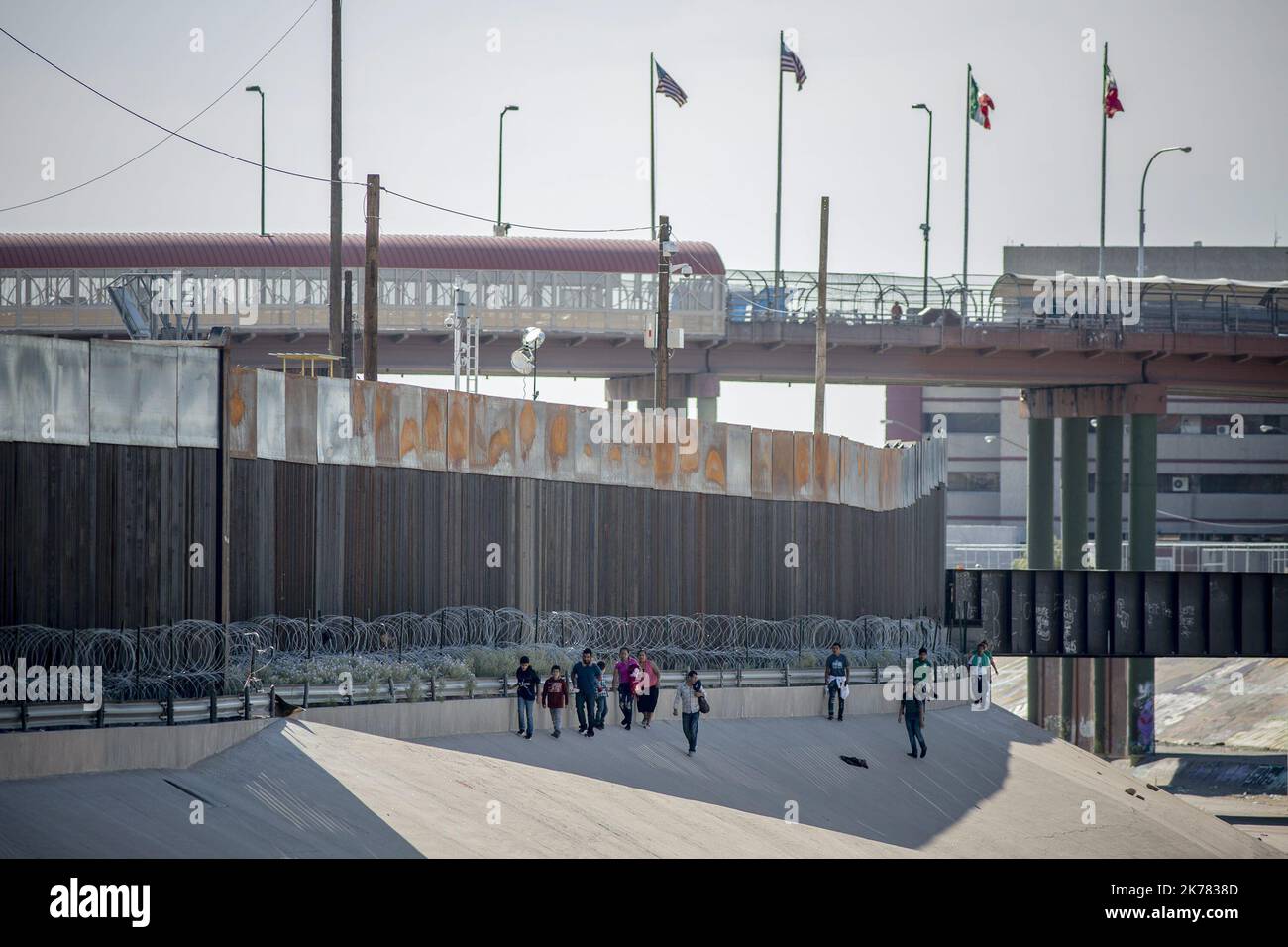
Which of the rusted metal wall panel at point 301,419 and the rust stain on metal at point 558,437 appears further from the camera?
the rust stain on metal at point 558,437

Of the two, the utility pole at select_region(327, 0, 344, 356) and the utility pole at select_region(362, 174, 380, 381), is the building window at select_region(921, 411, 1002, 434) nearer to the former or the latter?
the utility pole at select_region(327, 0, 344, 356)

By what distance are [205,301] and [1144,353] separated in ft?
100

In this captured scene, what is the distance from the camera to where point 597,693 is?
2652 centimetres

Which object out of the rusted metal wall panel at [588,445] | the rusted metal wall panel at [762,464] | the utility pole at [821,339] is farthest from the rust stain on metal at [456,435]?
the utility pole at [821,339]

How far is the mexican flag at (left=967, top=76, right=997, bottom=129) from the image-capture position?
67.5 m

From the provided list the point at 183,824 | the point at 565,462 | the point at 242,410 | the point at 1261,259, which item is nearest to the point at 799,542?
the point at 565,462

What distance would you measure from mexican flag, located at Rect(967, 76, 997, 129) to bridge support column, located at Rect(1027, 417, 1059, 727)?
10921 mm

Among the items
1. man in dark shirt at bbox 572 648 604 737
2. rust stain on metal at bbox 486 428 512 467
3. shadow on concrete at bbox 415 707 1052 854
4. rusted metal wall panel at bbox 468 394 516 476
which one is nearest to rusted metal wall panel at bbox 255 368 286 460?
rusted metal wall panel at bbox 468 394 516 476

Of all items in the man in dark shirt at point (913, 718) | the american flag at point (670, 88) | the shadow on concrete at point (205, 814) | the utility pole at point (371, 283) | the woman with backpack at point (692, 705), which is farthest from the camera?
the american flag at point (670, 88)

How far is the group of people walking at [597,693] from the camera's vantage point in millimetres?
25328

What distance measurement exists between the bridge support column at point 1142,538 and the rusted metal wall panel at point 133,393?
46.4 metres

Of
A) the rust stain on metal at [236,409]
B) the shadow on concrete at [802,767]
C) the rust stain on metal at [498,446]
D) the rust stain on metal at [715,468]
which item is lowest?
the shadow on concrete at [802,767]

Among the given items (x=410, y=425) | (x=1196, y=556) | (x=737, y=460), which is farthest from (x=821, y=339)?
(x=1196, y=556)

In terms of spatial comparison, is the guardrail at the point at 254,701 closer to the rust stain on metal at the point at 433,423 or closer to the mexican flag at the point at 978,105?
the rust stain on metal at the point at 433,423
